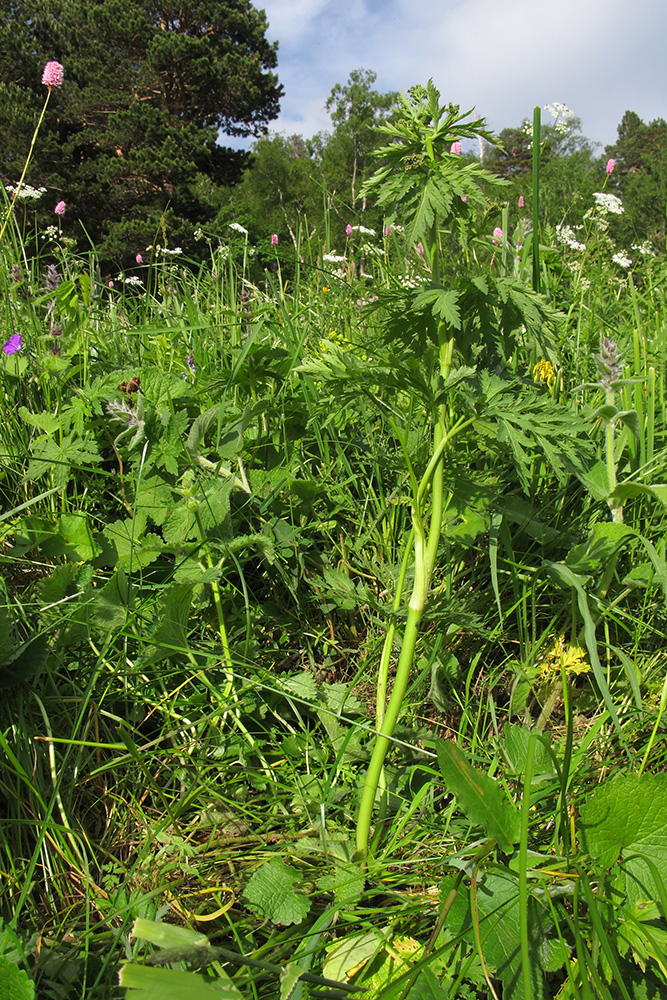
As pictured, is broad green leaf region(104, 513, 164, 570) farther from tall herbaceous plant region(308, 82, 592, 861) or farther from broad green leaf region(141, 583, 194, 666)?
tall herbaceous plant region(308, 82, 592, 861)

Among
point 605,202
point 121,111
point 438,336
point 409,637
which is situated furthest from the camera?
point 121,111

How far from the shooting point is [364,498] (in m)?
1.65

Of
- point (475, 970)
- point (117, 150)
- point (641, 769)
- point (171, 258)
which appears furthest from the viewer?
point (117, 150)

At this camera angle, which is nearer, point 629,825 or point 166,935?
point 166,935

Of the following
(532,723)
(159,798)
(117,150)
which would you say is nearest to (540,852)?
(532,723)

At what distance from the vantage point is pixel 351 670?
1.49 m

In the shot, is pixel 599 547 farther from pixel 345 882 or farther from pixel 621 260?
pixel 621 260

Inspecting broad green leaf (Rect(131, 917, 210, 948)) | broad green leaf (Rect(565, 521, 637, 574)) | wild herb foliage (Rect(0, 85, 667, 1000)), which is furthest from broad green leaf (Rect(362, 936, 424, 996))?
broad green leaf (Rect(565, 521, 637, 574))

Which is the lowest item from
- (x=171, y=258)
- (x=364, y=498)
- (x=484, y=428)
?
(x=364, y=498)

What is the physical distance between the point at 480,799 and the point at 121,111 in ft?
89.5

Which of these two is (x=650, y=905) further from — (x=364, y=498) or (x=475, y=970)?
(x=364, y=498)

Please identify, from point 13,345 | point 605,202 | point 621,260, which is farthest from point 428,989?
point 621,260

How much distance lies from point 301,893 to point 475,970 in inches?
11.3

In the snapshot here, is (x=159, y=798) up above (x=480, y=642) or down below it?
below
